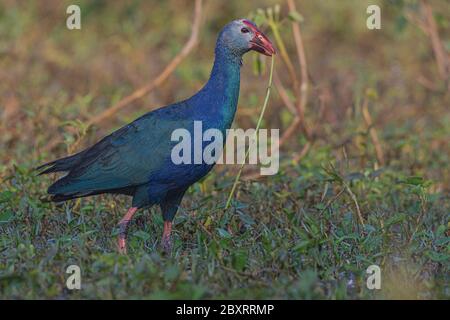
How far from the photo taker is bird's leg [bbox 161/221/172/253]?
4.70 meters

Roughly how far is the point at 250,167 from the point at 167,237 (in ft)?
6.13

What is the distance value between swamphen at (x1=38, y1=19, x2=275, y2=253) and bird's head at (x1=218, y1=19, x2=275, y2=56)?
0.04 ft

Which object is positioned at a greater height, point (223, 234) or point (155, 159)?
point (155, 159)

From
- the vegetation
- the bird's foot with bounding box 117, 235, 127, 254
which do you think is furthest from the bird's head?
the bird's foot with bounding box 117, 235, 127, 254

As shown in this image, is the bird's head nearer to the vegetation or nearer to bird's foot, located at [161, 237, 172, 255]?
the vegetation

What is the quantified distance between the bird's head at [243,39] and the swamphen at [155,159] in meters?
0.01

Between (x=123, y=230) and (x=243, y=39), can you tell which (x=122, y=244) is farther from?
(x=243, y=39)

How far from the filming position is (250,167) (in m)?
6.56

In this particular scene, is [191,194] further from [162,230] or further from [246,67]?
[246,67]

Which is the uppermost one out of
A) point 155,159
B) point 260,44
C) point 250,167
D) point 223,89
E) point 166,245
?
point 260,44

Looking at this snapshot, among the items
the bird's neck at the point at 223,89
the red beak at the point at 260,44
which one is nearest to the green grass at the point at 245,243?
the bird's neck at the point at 223,89

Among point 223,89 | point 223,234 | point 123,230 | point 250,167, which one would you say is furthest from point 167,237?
point 250,167
